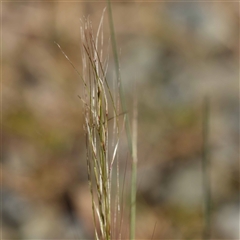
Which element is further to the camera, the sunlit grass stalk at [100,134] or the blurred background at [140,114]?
the blurred background at [140,114]

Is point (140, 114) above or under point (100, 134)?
under

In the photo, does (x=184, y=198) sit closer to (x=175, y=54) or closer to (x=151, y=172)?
(x=151, y=172)

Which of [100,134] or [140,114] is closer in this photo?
[100,134]

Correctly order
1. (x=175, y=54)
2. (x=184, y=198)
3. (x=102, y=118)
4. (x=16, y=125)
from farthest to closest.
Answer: (x=175, y=54)
(x=16, y=125)
(x=184, y=198)
(x=102, y=118)

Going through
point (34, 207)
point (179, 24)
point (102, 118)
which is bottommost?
point (34, 207)

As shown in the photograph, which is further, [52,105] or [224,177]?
[52,105]

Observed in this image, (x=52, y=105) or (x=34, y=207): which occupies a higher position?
(x=52, y=105)

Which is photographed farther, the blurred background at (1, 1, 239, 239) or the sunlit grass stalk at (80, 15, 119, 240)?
the blurred background at (1, 1, 239, 239)

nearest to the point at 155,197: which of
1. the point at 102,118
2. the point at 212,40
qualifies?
the point at 212,40
